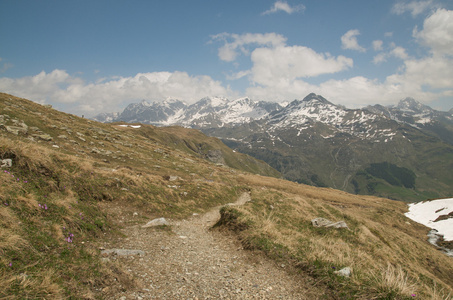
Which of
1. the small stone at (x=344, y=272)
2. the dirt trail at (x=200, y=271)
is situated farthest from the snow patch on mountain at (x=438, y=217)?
the dirt trail at (x=200, y=271)

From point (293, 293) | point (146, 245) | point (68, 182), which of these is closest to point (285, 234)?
point (293, 293)

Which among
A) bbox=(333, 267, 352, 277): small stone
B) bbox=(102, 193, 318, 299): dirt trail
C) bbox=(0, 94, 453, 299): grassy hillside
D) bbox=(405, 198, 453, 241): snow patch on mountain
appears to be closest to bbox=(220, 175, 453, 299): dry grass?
bbox=(0, 94, 453, 299): grassy hillside

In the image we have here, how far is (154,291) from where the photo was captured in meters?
8.00

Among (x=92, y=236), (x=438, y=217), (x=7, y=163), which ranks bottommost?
(x=438, y=217)

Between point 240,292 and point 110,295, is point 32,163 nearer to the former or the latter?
point 110,295

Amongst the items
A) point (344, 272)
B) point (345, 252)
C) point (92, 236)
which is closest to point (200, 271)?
point (92, 236)

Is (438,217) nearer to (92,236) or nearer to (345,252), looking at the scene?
(345,252)

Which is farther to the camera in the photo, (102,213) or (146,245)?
(102,213)

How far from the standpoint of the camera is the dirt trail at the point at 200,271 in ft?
27.9

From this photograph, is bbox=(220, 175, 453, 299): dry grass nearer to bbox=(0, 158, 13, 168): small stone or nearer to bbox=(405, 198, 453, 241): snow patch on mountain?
bbox=(0, 158, 13, 168): small stone

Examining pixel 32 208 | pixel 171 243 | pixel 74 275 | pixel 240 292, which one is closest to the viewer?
pixel 74 275

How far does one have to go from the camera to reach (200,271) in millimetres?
10375

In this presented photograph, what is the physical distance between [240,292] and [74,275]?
623cm

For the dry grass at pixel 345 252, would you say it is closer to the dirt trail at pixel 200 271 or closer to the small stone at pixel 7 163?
the dirt trail at pixel 200 271
